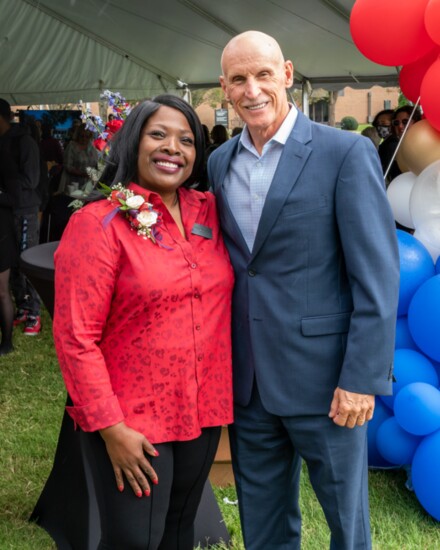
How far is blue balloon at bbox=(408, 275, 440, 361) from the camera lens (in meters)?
2.84

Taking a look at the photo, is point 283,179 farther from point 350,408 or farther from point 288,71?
point 350,408

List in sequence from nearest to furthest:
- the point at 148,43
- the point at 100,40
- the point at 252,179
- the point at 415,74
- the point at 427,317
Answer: the point at 252,179
the point at 427,317
the point at 415,74
the point at 100,40
the point at 148,43

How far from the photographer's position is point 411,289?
306cm

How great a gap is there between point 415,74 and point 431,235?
77 cm

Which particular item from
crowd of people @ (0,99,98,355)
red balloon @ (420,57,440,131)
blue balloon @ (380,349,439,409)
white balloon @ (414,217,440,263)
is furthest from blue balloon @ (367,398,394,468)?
crowd of people @ (0,99,98,355)

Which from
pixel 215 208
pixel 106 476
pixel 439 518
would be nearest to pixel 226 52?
pixel 215 208

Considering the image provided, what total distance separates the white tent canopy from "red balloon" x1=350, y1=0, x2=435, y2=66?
316cm

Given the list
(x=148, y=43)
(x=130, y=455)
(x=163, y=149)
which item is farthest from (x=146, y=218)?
(x=148, y=43)

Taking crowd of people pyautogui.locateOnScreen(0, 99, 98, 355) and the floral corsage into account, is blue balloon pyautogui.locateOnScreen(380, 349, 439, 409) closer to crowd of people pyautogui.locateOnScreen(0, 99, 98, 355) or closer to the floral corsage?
the floral corsage

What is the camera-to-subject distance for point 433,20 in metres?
2.81

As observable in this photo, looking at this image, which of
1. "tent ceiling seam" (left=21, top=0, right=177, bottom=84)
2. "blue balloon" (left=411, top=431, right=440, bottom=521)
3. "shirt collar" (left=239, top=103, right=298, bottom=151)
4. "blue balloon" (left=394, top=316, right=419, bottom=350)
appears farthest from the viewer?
"tent ceiling seam" (left=21, top=0, right=177, bottom=84)

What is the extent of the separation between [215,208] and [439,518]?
1689mm

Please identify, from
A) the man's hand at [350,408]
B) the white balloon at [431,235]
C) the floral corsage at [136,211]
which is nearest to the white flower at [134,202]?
the floral corsage at [136,211]

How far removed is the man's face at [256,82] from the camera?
71.1 inches
